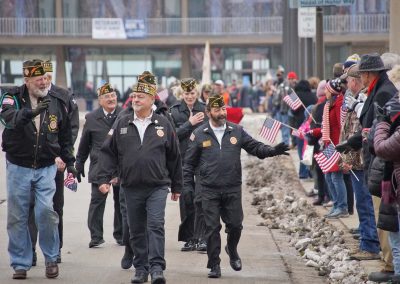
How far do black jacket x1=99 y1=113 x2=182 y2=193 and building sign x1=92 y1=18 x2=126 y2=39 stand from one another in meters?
54.7

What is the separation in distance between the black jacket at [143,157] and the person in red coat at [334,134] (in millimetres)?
3946

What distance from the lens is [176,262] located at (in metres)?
12.3

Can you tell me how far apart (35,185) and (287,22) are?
2647 centimetres

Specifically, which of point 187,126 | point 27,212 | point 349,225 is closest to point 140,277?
point 27,212

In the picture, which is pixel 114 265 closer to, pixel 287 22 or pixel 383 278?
pixel 383 278

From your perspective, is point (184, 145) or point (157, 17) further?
point (157, 17)

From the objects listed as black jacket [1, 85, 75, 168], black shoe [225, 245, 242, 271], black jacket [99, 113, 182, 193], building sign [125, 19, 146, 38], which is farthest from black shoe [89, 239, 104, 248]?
building sign [125, 19, 146, 38]

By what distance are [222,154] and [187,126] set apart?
1762 millimetres

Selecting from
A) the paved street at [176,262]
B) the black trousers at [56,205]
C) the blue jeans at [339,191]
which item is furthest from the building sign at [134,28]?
the black trousers at [56,205]

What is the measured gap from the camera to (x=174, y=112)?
13797mm

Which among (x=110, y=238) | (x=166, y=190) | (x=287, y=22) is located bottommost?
(x=110, y=238)

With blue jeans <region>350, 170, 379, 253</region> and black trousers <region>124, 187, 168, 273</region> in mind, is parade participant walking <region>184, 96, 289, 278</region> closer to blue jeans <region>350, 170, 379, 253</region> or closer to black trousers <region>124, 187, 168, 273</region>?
black trousers <region>124, 187, 168, 273</region>

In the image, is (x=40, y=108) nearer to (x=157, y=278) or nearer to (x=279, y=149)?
(x=157, y=278)

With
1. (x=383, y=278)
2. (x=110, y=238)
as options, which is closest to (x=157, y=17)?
(x=110, y=238)
